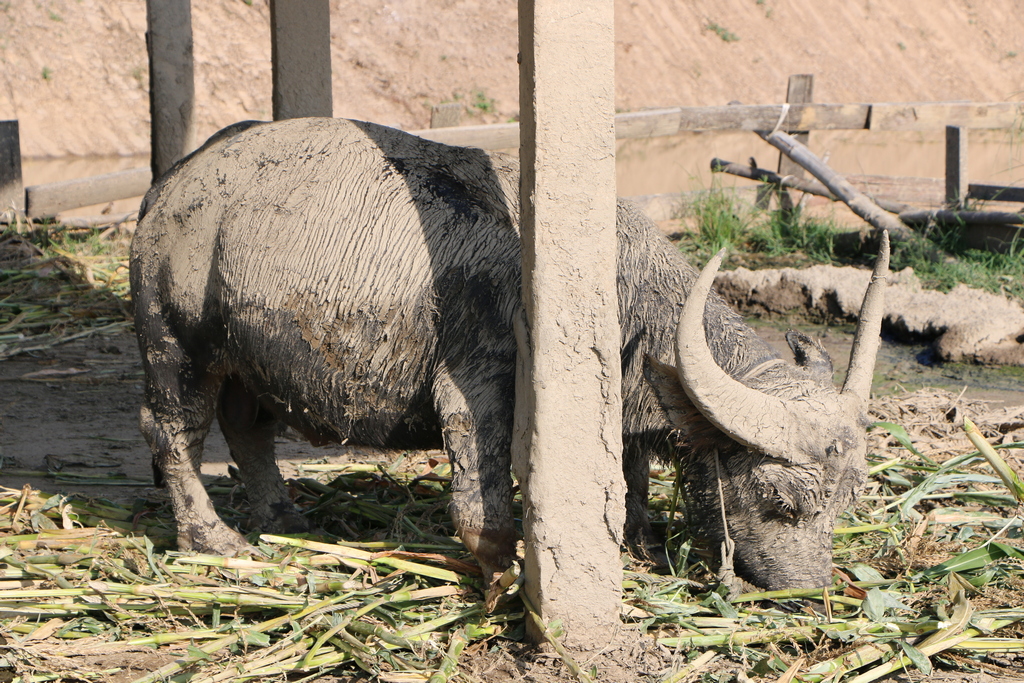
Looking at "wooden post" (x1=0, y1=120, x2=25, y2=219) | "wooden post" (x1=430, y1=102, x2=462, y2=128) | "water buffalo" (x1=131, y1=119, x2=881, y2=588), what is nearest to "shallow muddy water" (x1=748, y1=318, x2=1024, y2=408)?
"water buffalo" (x1=131, y1=119, x2=881, y2=588)

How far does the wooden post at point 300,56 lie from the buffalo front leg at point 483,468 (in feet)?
8.59

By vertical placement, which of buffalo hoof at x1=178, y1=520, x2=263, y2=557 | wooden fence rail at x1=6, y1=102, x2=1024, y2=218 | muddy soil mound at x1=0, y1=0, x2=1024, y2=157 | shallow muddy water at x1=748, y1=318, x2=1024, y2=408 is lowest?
buffalo hoof at x1=178, y1=520, x2=263, y2=557

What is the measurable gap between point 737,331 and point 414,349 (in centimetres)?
112

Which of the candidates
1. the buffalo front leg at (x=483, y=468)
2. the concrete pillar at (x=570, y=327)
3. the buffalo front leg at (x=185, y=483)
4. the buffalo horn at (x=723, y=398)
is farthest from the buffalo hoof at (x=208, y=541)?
the buffalo horn at (x=723, y=398)

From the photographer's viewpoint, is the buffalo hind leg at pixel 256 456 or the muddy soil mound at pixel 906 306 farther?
the muddy soil mound at pixel 906 306

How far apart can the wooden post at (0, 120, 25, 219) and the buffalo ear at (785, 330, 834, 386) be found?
23.7 ft

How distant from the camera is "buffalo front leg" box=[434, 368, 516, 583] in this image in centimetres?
309

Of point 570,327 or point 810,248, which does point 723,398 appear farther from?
point 810,248

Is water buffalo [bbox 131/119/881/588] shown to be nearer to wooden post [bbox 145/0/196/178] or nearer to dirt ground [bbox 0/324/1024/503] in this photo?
dirt ground [bbox 0/324/1024/503]

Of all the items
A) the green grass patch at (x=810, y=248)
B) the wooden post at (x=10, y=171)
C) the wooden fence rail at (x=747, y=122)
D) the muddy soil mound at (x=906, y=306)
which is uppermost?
the wooden fence rail at (x=747, y=122)

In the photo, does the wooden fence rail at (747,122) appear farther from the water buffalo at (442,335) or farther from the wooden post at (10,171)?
the water buffalo at (442,335)

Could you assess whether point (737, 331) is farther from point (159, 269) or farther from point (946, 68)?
point (946, 68)

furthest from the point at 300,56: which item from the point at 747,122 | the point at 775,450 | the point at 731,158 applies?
the point at 731,158

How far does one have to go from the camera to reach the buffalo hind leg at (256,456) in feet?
13.5
